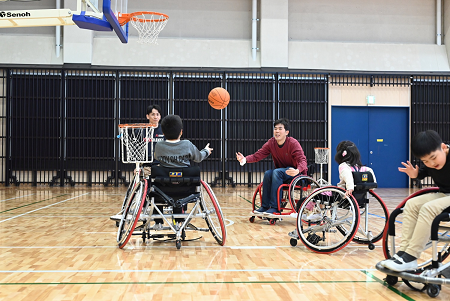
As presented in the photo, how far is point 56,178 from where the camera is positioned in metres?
11.3

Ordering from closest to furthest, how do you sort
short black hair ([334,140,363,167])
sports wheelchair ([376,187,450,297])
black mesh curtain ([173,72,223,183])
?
sports wheelchair ([376,187,450,297]) < short black hair ([334,140,363,167]) < black mesh curtain ([173,72,223,183])

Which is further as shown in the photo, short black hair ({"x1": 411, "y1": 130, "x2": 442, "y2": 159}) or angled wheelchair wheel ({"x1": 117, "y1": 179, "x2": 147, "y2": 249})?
angled wheelchair wheel ({"x1": 117, "y1": 179, "x2": 147, "y2": 249})

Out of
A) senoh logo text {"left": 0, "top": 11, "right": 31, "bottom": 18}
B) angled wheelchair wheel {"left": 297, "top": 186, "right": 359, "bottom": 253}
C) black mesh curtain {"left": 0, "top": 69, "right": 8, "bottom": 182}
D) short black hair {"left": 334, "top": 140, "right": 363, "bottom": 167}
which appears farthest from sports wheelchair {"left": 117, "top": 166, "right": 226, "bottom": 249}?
black mesh curtain {"left": 0, "top": 69, "right": 8, "bottom": 182}

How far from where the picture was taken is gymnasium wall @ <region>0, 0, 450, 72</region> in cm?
1125

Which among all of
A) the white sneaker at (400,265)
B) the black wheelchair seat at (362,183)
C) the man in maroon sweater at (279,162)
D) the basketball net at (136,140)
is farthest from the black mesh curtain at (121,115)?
the white sneaker at (400,265)

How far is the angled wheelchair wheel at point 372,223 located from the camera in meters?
3.63

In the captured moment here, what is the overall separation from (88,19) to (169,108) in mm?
5652

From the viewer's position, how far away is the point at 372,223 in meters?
5.16

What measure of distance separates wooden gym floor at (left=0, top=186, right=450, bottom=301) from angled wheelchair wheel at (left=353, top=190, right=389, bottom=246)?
9 cm

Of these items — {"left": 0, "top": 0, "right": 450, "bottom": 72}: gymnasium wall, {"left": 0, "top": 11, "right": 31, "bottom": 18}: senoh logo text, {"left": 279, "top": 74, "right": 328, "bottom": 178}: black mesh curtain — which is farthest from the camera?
{"left": 279, "top": 74, "right": 328, "bottom": 178}: black mesh curtain

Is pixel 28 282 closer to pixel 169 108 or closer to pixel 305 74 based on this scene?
pixel 169 108

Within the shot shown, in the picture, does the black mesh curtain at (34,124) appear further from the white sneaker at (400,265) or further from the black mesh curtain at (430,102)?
the white sneaker at (400,265)

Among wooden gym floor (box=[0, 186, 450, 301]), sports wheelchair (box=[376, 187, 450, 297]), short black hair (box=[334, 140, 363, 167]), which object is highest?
short black hair (box=[334, 140, 363, 167])

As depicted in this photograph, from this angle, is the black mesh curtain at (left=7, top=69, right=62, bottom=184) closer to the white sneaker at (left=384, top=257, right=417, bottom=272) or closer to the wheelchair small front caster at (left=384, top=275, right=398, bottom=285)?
the wheelchair small front caster at (left=384, top=275, right=398, bottom=285)
